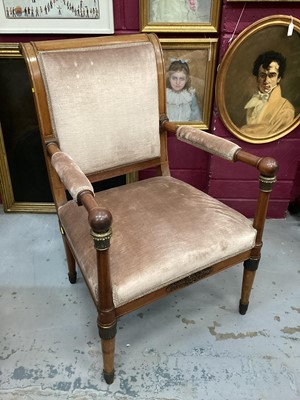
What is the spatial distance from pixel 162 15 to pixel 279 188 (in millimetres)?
1093

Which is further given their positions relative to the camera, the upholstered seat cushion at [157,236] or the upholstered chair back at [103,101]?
the upholstered chair back at [103,101]

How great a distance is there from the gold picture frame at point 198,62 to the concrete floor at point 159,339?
0.87m

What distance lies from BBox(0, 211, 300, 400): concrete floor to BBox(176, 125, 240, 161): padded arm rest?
685 mm

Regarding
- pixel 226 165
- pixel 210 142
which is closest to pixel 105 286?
pixel 210 142

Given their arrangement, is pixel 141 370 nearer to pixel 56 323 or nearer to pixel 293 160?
pixel 56 323

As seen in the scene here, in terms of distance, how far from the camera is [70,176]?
103 cm

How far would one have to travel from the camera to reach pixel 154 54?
1354 mm

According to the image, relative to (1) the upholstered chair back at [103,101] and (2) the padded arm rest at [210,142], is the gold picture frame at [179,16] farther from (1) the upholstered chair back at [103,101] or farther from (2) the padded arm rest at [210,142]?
(2) the padded arm rest at [210,142]

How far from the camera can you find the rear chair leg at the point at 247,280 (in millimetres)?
1340

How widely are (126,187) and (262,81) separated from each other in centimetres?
85

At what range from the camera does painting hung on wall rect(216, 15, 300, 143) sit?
1.59 metres

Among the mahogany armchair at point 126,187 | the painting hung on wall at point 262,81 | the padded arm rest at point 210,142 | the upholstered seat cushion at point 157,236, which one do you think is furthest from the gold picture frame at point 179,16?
the upholstered seat cushion at point 157,236

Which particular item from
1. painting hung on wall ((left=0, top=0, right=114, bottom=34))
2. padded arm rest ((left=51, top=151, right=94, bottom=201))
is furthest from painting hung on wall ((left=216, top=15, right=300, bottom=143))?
padded arm rest ((left=51, top=151, right=94, bottom=201))

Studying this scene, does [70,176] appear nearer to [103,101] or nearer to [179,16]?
[103,101]
